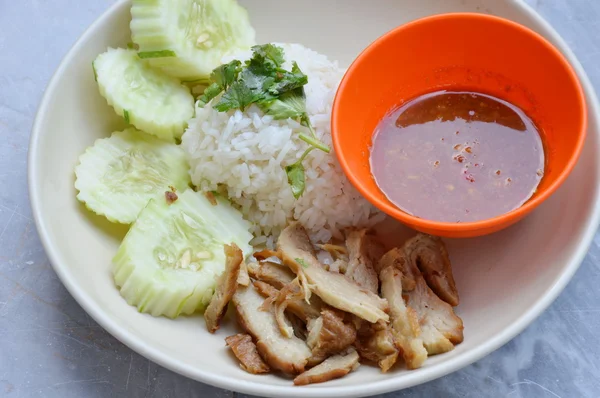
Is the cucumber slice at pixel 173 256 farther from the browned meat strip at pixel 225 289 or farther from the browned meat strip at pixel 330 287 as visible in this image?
the browned meat strip at pixel 330 287

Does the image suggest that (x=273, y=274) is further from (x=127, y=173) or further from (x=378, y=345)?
(x=127, y=173)

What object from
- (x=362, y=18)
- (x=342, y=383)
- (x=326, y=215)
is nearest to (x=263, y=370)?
(x=342, y=383)

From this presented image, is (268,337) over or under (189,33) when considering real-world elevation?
under

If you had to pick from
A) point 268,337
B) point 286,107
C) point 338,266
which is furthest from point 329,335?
point 286,107

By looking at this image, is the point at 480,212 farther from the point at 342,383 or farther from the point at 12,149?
the point at 12,149

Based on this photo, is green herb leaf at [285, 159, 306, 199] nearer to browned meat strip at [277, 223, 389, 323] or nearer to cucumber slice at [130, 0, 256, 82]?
browned meat strip at [277, 223, 389, 323]

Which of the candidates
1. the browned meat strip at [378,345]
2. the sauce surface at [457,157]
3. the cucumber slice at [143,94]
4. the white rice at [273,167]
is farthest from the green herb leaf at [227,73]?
the browned meat strip at [378,345]
